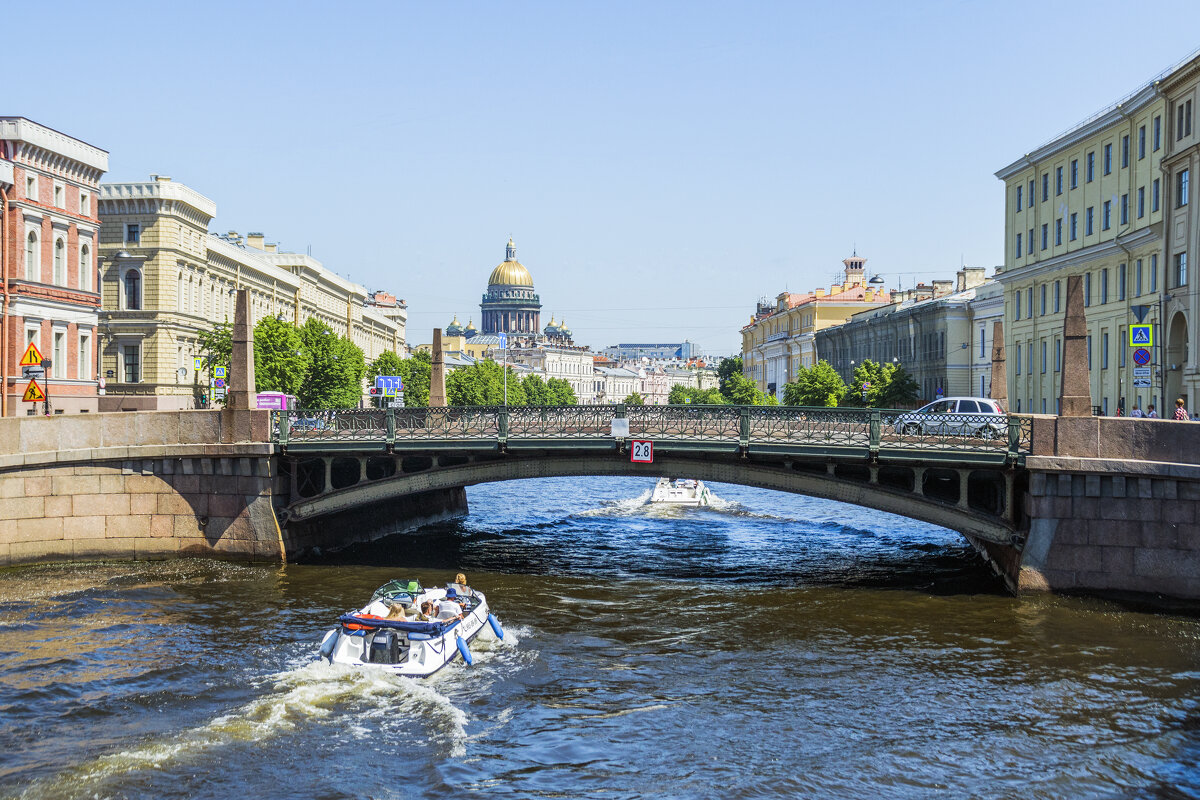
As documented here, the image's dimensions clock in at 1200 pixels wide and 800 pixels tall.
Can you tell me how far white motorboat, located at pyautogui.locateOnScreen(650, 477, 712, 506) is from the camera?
59.8m

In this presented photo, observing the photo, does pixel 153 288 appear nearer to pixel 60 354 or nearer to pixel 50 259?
pixel 60 354

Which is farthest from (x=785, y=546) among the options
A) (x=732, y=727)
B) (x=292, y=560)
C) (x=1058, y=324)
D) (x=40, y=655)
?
(x=1058, y=324)

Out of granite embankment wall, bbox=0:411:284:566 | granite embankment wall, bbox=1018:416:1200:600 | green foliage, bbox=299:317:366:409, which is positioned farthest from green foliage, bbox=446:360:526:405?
granite embankment wall, bbox=1018:416:1200:600

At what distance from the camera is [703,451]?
31938 mm

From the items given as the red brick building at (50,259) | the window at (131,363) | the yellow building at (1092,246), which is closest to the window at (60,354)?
the red brick building at (50,259)

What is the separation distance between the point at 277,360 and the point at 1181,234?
47.5 metres

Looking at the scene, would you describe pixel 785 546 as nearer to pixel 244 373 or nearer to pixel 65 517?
pixel 244 373

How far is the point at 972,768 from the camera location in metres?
18.2

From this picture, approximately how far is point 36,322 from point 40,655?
2841 centimetres

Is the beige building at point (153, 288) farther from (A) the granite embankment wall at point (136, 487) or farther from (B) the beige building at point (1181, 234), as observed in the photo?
(B) the beige building at point (1181, 234)

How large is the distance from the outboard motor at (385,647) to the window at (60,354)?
1305 inches

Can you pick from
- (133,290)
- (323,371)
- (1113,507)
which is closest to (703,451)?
(1113,507)

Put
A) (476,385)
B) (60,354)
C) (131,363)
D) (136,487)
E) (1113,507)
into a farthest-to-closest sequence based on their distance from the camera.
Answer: (476,385) → (131,363) → (60,354) → (136,487) → (1113,507)

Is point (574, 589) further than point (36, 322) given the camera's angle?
No
